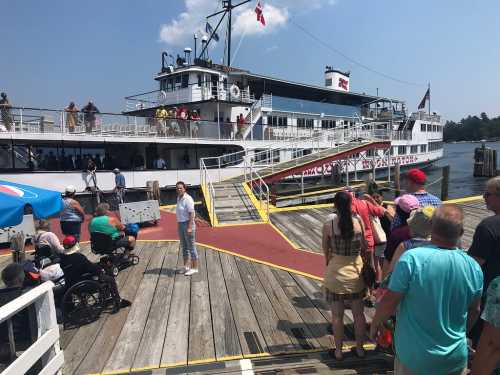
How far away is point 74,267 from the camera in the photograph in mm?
4789

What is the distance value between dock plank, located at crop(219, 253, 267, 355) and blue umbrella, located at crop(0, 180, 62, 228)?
143 inches

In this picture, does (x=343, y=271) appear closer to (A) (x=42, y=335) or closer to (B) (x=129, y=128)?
(A) (x=42, y=335)

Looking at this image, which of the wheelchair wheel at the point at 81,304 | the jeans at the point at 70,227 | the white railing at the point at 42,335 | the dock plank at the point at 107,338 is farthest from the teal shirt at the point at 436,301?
the jeans at the point at 70,227

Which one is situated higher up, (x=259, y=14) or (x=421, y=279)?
(x=259, y=14)

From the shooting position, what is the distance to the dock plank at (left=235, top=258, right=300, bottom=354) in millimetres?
4195

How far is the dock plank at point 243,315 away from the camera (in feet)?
13.8

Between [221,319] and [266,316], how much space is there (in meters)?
0.62

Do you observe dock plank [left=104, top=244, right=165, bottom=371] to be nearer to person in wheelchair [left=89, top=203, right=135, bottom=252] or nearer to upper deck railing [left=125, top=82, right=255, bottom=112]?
person in wheelchair [left=89, top=203, right=135, bottom=252]

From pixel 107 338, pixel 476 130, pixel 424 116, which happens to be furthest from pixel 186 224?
pixel 476 130

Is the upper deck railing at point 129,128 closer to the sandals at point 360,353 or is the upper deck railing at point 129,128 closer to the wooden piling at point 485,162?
the sandals at point 360,353

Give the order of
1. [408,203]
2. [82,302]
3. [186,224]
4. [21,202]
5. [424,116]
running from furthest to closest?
[424,116] → [186,224] → [21,202] → [82,302] → [408,203]

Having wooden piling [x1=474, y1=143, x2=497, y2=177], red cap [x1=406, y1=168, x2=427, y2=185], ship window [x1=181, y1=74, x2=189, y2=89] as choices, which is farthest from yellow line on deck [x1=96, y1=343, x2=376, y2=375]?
wooden piling [x1=474, y1=143, x2=497, y2=177]

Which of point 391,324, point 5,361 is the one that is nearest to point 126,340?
point 5,361

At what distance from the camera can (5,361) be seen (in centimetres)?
274
